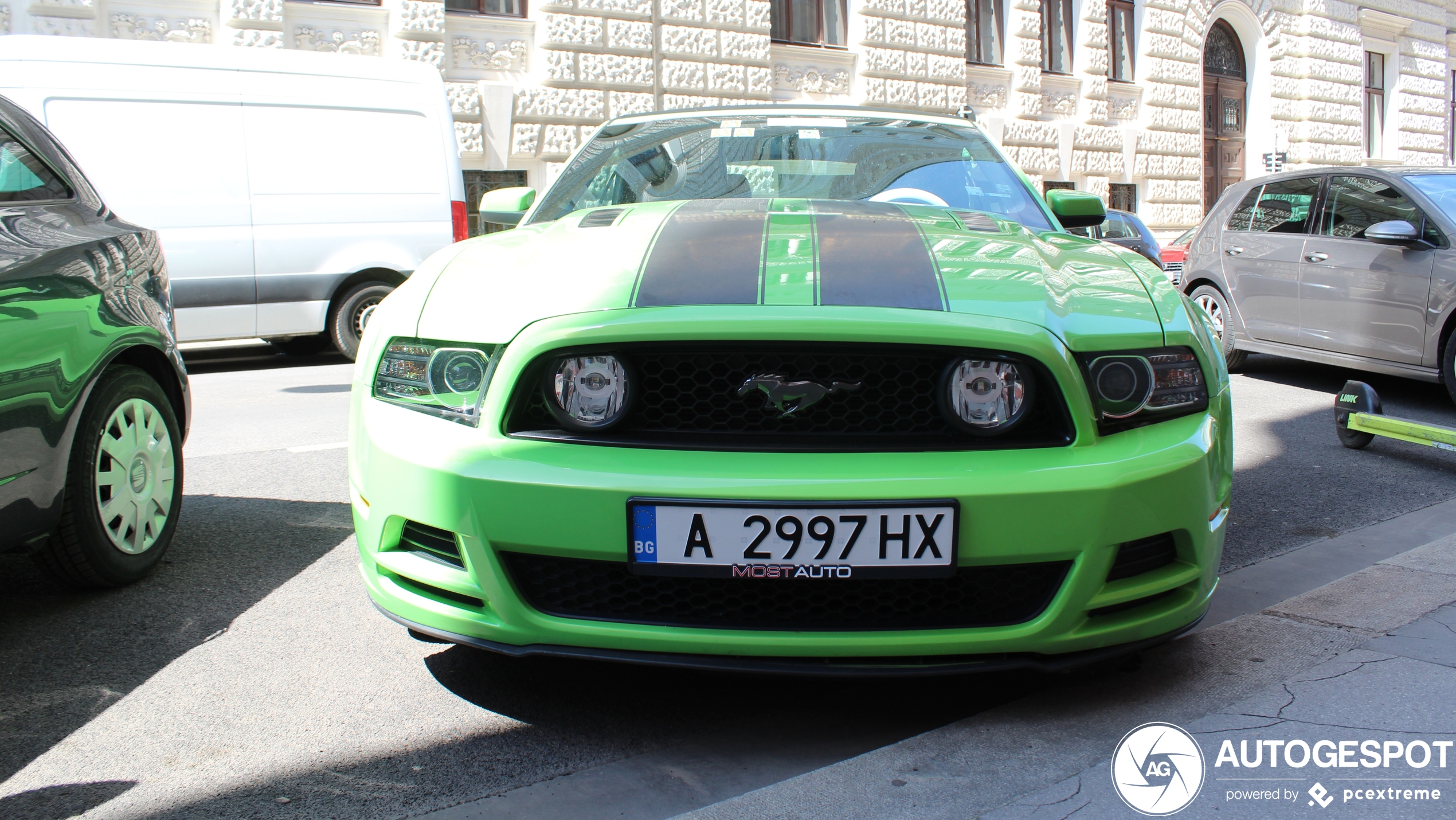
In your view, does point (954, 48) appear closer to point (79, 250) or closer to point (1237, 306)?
point (1237, 306)

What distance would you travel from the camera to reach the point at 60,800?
1.98m

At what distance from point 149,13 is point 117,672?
35.9 ft

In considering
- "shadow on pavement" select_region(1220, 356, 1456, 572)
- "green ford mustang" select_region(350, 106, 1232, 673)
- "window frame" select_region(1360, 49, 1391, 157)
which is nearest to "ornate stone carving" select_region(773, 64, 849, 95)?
"shadow on pavement" select_region(1220, 356, 1456, 572)

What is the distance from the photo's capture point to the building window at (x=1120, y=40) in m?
21.0

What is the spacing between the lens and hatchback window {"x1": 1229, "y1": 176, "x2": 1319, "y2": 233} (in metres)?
7.16

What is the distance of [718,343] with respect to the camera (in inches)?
83.0

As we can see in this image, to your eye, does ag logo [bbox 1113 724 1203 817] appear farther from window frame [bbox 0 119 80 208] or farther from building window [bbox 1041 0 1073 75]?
building window [bbox 1041 0 1073 75]

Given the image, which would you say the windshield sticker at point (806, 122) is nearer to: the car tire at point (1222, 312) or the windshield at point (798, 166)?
the windshield at point (798, 166)

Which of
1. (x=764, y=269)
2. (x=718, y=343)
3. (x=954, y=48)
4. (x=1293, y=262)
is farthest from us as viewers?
(x=954, y=48)

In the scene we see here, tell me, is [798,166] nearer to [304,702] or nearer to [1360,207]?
[304,702]

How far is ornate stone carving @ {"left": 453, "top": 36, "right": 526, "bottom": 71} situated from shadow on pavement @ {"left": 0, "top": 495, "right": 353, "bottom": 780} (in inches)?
413

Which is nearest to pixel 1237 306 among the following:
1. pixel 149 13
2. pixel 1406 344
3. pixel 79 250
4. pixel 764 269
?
pixel 1406 344

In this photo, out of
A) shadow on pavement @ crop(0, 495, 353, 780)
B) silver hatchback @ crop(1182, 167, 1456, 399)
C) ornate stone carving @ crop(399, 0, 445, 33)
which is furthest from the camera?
ornate stone carving @ crop(399, 0, 445, 33)

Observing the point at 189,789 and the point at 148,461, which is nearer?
the point at 189,789
